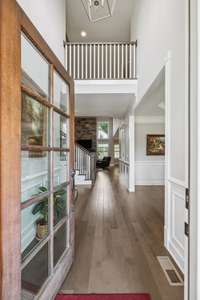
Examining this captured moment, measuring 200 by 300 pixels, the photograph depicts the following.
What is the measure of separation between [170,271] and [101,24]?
8.09 meters

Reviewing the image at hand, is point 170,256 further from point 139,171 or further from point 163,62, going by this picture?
point 139,171

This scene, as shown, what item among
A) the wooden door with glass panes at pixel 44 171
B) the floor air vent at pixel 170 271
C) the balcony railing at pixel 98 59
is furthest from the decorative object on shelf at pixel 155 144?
the wooden door with glass panes at pixel 44 171

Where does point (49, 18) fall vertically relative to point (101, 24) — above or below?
below

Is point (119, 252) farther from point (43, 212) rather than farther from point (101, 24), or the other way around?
point (101, 24)

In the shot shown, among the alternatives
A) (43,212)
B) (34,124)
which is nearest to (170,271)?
(43,212)

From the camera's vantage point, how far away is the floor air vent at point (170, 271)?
81.9 inches

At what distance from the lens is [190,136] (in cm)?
97

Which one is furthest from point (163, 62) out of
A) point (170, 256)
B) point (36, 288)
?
point (36, 288)

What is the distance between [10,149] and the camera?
113 centimetres

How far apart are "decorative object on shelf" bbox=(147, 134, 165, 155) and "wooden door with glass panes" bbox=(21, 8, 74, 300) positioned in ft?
20.1

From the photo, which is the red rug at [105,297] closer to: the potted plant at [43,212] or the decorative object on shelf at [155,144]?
the potted plant at [43,212]

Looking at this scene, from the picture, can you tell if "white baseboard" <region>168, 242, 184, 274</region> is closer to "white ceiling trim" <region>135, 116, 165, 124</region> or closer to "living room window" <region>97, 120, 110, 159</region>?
"white ceiling trim" <region>135, 116, 165, 124</region>

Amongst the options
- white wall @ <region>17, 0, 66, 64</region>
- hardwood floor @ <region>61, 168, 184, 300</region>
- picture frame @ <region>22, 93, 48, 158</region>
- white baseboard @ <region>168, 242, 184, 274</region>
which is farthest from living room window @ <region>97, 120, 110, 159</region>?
picture frame @ <region>22, 93, 48, 158</region>

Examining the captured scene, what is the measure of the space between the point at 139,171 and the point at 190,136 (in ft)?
23.6
